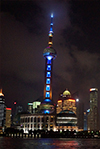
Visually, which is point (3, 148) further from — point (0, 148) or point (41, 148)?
point (41, 148)

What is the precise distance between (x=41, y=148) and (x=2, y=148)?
17443mm

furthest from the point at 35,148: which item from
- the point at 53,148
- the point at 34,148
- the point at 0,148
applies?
the point at 0,148

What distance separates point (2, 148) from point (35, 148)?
1449 cm

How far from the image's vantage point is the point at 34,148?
122m

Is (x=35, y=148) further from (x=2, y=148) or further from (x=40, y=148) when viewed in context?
(x=2, y=148)

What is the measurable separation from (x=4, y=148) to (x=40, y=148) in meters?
16.2

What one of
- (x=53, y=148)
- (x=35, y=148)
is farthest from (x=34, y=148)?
(x=53, y=148)

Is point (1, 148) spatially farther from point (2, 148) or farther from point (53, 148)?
point (53, 148)

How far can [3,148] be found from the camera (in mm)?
116125

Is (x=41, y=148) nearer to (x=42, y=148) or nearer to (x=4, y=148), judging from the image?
(x=42, y=148)

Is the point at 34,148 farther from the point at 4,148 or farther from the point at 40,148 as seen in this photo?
the point at 4,148

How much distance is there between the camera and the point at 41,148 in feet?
404

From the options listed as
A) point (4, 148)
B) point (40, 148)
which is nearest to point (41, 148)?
point (40, 148)

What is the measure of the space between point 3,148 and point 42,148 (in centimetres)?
1732
